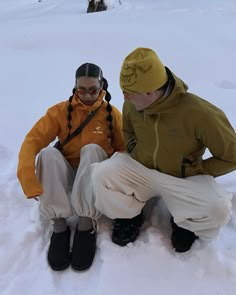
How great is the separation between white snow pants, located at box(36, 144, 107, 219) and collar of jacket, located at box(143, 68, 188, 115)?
18.6 inches

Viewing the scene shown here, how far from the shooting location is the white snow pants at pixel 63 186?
2.18 m

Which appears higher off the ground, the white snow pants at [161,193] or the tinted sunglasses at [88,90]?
the tinted sunglasses at [88,90]

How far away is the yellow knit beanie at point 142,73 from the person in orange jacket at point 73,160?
0.38m

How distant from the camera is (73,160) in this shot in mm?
2414

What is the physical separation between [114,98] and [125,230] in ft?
6.18

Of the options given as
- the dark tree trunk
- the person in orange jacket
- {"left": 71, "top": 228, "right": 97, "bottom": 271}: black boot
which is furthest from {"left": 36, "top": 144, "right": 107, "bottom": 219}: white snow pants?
the dark tree trunk

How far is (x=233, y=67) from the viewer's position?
14.7 feet

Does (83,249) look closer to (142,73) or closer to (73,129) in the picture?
(73,129)

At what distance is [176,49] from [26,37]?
7.10 ft

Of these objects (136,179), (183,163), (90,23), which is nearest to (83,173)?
(136,179)

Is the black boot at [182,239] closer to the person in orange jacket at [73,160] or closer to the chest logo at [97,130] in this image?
the person in orange jacket at [73,160]

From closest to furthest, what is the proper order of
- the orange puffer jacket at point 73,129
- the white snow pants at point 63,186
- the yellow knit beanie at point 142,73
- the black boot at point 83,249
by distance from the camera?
the yellow knit beanie at point 142,73 → the black boot at point 83,249 → the white snow pants at point 63,186 → the orange puffer jacket at point 73,129

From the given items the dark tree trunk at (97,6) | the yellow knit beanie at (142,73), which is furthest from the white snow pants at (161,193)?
the dark tree trunk at (97,6)

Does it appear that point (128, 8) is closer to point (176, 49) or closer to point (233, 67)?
point (176, 49)
